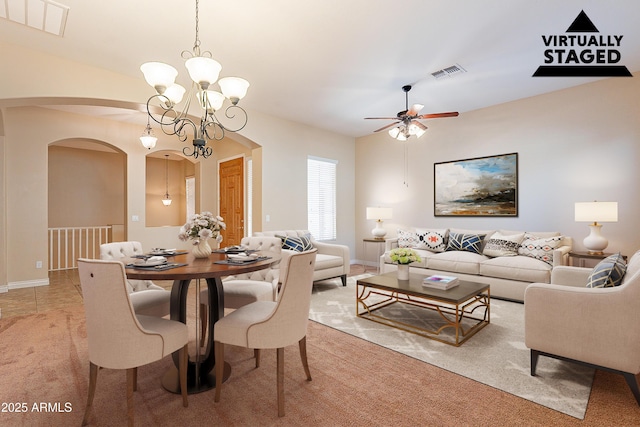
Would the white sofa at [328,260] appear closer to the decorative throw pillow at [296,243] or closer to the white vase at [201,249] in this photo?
the decorative throw pillow at [296,243]

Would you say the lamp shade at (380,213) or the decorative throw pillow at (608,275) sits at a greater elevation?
the lamp shade at (380,213)

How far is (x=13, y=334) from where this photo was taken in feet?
9.84

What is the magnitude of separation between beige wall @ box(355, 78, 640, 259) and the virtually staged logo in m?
0.43

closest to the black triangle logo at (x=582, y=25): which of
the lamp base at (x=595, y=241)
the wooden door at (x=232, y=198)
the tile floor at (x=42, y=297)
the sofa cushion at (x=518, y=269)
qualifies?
the lamp base at (x=595, y=241)

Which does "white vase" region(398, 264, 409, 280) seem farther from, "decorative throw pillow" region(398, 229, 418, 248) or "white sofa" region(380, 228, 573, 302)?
"decorative throw pillow" region(398, 229, 418, 248)

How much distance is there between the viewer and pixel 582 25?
2953mm

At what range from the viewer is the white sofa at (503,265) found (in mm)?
3873

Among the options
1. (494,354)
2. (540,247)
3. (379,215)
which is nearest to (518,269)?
(540,247)

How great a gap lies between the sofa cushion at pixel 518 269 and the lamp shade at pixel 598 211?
74 cm

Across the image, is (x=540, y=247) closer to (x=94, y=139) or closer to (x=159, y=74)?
(x=159, y=74)

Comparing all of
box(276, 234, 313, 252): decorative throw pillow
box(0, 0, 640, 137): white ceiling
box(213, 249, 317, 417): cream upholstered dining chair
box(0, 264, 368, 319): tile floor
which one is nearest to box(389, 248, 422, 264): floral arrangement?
box(276, 234, 313, 252): decorative throw pillow

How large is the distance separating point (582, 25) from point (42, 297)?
23.7 ft

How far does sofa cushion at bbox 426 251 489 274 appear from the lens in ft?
14.3

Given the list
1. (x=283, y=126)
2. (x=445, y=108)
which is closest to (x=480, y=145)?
(x=445, y=108)
